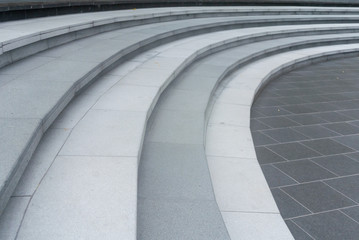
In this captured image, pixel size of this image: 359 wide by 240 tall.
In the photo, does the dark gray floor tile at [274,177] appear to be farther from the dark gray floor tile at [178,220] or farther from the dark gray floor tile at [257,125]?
the dark gray floor tile at [178,220]

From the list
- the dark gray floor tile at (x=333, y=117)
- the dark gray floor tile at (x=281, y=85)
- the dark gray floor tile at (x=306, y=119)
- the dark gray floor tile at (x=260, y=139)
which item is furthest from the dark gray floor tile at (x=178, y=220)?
the dark gray floor tile at (x=281, y=85)

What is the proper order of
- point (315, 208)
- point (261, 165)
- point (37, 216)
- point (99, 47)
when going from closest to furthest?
1. point (37, 216)
2. point (315, 208)
3. point (261, 165)
4. point (99, 47)

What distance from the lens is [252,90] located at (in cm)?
677

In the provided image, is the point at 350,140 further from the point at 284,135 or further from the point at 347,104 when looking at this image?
the point at 347,104

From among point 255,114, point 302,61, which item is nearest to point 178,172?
point 255,114

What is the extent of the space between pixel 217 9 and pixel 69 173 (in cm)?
1100

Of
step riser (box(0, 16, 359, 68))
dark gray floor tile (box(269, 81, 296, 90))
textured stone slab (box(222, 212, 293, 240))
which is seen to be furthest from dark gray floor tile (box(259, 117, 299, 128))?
step riser (box(0, 16, 359, 68))

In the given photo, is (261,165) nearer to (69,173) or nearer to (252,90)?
(69,173)

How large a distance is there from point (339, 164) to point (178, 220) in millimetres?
2642

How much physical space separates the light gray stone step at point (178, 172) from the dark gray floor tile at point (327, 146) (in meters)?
1.47

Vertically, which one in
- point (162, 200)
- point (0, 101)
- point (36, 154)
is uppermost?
point (0, 101)

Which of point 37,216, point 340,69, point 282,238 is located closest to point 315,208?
point 282,238

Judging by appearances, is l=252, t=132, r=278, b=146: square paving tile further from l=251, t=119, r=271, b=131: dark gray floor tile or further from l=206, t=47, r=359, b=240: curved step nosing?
l=206, t=47, r=359, b=240: curved step nosing

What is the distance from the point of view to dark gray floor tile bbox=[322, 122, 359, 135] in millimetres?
5658
